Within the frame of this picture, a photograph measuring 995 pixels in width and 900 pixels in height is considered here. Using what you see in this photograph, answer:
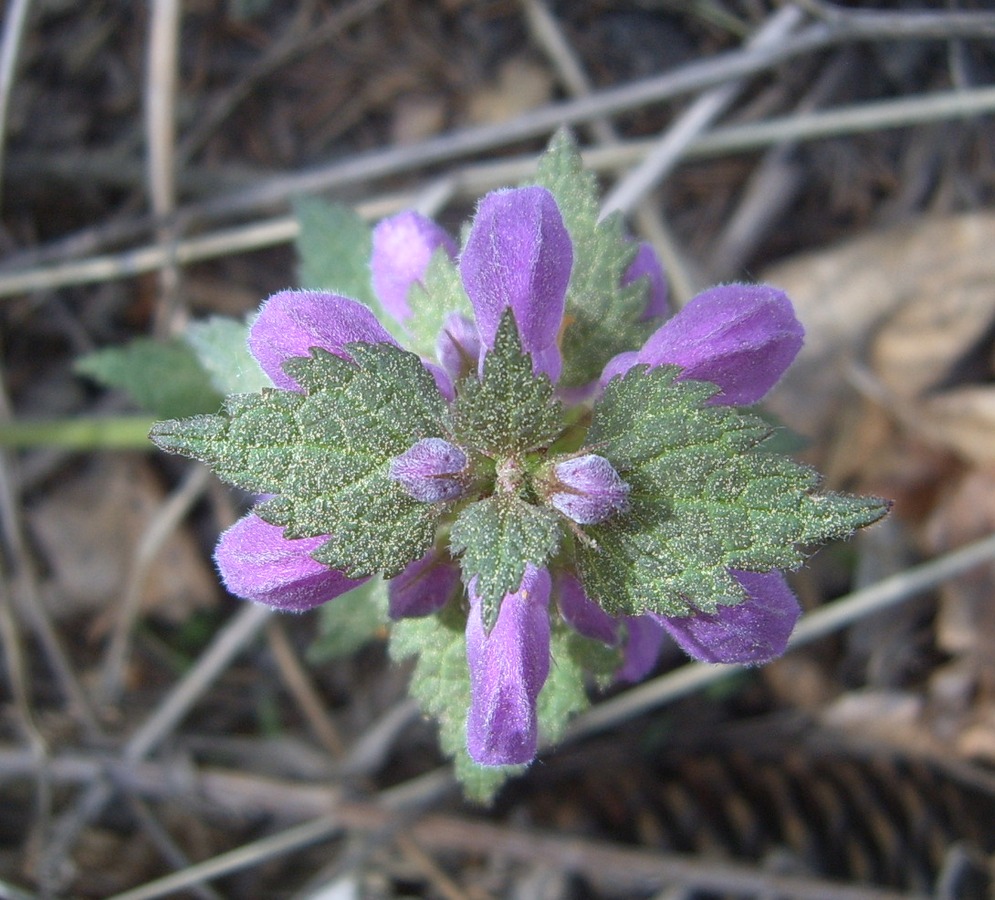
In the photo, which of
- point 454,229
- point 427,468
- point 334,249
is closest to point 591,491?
point 427,468

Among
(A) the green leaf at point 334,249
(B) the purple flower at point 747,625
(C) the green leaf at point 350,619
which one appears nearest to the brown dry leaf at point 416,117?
(A) the green leaf at point 334,249

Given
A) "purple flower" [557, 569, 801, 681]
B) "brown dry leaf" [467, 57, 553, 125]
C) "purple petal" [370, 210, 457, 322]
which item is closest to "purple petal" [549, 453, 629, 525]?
"purple flower" [557, 569, 801, 681]

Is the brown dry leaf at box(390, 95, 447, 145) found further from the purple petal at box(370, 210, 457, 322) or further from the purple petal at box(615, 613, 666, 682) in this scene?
the purple petal at box(615, 613, 666, 682)

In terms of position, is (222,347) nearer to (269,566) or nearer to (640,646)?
(269,566)

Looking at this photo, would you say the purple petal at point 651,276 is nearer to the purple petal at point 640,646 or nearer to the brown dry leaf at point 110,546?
the purple petal at point 640,646

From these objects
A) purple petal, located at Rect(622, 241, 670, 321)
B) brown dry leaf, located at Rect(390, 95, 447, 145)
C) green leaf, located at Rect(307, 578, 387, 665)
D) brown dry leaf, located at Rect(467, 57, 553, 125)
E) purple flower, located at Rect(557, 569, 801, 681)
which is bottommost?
purple flower, located at Rect(557, 569, 801, 681)

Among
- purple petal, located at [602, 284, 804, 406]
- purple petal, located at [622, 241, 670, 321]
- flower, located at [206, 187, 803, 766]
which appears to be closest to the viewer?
flower, located at [206, 187, 803, 766]

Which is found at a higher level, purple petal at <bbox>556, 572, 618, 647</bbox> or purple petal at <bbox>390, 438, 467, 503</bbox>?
purple petal at <bbox>390, 438, 467, 503</bbox>

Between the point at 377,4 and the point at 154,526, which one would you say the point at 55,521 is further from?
the point at 377,4
